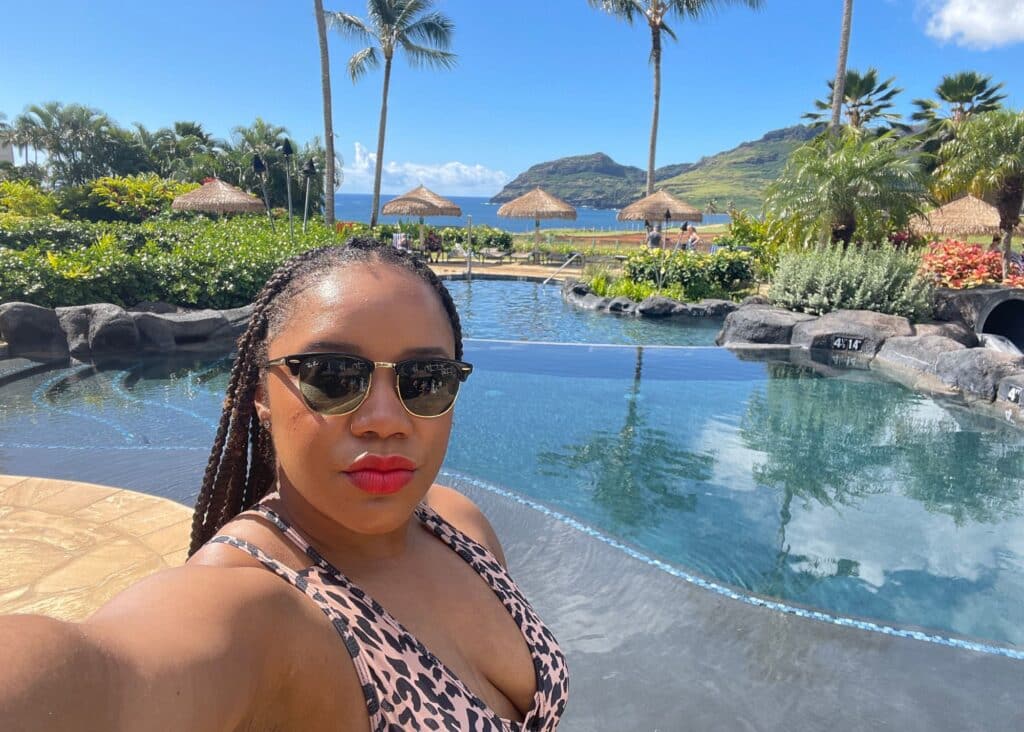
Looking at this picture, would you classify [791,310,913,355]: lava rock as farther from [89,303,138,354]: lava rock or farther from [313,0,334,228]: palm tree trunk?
[313,0,334,228]: palm tree trunk

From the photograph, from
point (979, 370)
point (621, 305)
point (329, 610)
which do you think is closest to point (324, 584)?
point (329, 610)

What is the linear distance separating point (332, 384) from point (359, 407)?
0.05 m

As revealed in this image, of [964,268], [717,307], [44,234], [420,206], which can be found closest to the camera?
[964,268]

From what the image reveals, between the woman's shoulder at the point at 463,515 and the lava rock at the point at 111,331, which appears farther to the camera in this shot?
the lava rock at the point at 111,331

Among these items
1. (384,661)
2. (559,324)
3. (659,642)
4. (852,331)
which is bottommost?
(659,642)

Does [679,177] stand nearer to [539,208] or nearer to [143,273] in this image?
[539,208]

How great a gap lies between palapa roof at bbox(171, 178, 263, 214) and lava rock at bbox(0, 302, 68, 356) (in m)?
11.3

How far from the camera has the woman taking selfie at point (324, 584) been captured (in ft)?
2.28

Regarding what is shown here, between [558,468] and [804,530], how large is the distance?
1.91 metres

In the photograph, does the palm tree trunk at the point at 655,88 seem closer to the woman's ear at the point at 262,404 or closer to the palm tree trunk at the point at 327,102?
the palm tree trunk at the point at 327,102

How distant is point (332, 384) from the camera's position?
3.37 ft

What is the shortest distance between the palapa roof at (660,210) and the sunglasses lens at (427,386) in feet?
70.7

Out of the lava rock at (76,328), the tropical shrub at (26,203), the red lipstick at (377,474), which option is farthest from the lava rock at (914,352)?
the tropical shrub at (26,203)

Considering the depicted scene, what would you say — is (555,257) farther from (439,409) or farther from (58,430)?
(439,409)
